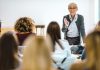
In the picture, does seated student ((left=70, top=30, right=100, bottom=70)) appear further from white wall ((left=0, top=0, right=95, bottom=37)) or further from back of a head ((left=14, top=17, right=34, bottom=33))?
white wall ((left=0, top=0, right=95, bottom=37))

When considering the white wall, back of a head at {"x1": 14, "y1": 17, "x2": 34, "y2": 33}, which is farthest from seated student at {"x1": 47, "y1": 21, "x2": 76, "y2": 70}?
the white wall

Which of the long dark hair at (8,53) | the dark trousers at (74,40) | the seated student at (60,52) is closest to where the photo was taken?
the long dark hair at (8,53)

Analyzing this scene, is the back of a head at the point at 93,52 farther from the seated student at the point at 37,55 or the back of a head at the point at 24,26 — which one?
the back of a head at the point at 24,26

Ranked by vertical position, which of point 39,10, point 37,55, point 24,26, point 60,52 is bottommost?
point 60,52

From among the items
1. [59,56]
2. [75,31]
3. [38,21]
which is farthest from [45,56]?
[38,21]

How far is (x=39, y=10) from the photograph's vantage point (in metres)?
8.66

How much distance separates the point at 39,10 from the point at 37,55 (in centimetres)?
689

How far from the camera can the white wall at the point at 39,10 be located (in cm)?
862

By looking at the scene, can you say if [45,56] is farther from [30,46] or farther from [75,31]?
[75,31]

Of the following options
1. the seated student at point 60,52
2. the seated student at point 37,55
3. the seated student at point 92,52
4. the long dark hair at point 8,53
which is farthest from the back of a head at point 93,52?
the seated student at point 60,52

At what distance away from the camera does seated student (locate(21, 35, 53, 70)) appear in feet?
5.90

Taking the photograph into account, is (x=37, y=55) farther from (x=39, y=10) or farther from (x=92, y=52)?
(x=39, y=10)

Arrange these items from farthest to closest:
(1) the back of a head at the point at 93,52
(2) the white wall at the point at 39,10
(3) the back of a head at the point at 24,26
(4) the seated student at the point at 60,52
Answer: (2) the white wall at the point at 39,10, (3) the back of a head at the point at 24,26, (4) the seated student at the point at 60,52, (1) the back of a head at the point at 93,52

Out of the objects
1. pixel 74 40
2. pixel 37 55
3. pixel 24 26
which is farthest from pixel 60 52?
pixel 37 55
